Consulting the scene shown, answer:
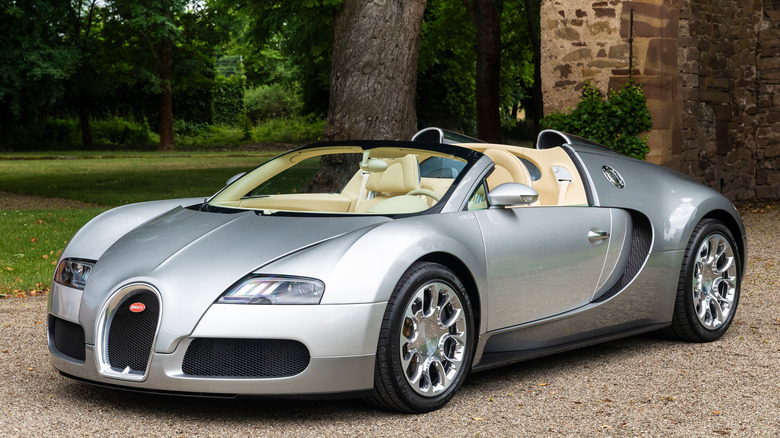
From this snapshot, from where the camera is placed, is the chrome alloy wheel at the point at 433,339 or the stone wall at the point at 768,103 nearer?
the chrome alloy wheel at the point at 433,339

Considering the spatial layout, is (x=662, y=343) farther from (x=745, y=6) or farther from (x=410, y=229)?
(x=745, y=6)

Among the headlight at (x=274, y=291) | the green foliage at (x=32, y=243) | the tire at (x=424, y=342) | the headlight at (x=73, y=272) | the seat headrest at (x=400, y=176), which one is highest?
the seat headrest at (x=400, y=176)

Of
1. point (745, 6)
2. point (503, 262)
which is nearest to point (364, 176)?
point (503, 262)

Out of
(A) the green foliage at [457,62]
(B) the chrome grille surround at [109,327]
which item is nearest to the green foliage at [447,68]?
(A) the green foliage at [457,62]

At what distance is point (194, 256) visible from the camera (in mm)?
4328

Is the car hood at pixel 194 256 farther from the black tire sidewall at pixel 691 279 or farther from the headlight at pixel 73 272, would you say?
the black tire sidewall at pixel 691 279

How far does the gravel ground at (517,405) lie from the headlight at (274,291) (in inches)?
22.1

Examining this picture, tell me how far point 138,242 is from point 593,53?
10566 millimetres

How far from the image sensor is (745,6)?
17.4 m

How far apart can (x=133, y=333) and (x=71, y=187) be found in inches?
651

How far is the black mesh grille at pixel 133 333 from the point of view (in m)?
4.18

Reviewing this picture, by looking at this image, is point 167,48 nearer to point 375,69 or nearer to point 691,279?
point 375,69

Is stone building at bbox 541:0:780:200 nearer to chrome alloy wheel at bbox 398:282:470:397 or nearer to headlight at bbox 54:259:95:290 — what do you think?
chrome alloy wheel at bbox 398:282:470:397

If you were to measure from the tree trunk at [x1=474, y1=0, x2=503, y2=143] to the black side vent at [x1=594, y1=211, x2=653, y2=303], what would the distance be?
53.3 ft
